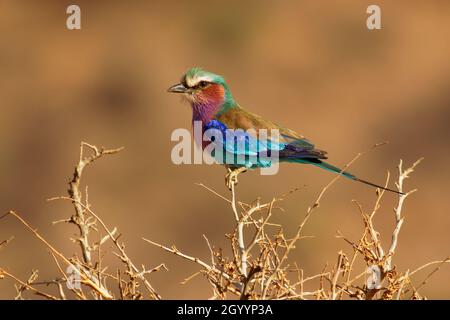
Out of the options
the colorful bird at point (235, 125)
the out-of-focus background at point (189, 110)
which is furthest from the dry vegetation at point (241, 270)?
the out-of-focus background at point (189, 110)

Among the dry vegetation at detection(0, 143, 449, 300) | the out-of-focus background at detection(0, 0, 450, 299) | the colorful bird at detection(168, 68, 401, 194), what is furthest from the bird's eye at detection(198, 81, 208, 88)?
the out-of-focus background at detection(0, 0, 450, 299)

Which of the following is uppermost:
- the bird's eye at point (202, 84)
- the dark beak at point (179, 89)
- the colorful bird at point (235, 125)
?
the bird's eye at point (202, 84)

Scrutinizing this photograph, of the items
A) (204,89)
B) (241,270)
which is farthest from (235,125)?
(241,270)

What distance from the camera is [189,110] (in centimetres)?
1272

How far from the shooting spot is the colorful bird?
514 centimetres

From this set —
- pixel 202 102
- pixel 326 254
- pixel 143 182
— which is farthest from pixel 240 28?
pixel 202 102

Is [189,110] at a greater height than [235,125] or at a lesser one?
lesser

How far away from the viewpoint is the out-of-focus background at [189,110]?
35.2 ft

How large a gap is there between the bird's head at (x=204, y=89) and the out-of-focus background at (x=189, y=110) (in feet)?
12.8

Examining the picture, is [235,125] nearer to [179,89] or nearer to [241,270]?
[179,89]

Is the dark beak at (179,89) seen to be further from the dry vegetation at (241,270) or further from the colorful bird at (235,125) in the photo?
the dry vegetation at (241,270)

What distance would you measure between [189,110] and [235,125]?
7.42 m

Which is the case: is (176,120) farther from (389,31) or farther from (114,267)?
(389,31)

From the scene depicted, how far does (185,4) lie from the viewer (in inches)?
547
